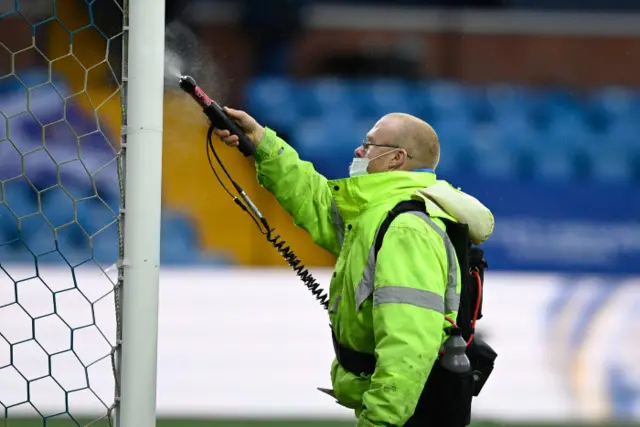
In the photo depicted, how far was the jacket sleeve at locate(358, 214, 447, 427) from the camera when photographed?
83.5 inches

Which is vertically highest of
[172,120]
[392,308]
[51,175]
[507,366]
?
[172,120]

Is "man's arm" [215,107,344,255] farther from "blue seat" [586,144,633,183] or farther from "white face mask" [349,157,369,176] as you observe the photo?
"blue seat" [586,144,633,183]

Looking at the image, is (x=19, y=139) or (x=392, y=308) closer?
(x=392, y=308)

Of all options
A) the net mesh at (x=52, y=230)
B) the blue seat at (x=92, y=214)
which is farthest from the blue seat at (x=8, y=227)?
the blue seat at (x=92, y=214)

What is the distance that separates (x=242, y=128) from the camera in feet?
8.20

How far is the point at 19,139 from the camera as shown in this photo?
16.6 ft

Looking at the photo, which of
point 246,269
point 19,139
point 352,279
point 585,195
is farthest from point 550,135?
point 352,279

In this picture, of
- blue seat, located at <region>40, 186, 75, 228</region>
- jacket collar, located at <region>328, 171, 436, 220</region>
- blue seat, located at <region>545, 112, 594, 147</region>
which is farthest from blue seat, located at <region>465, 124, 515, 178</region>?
jacket collar, located at <region>328, 171, 436, 220</region>

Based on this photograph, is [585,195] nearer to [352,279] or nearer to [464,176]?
[464,176]

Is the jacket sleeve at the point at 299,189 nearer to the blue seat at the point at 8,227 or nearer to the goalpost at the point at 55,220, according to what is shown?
the goalpost at the point at 55,220

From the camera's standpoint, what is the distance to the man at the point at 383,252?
7.02 ft

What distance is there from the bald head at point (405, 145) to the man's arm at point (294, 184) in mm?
184

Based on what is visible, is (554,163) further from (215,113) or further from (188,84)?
(188,84)

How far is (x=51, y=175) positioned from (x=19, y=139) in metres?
0.28
